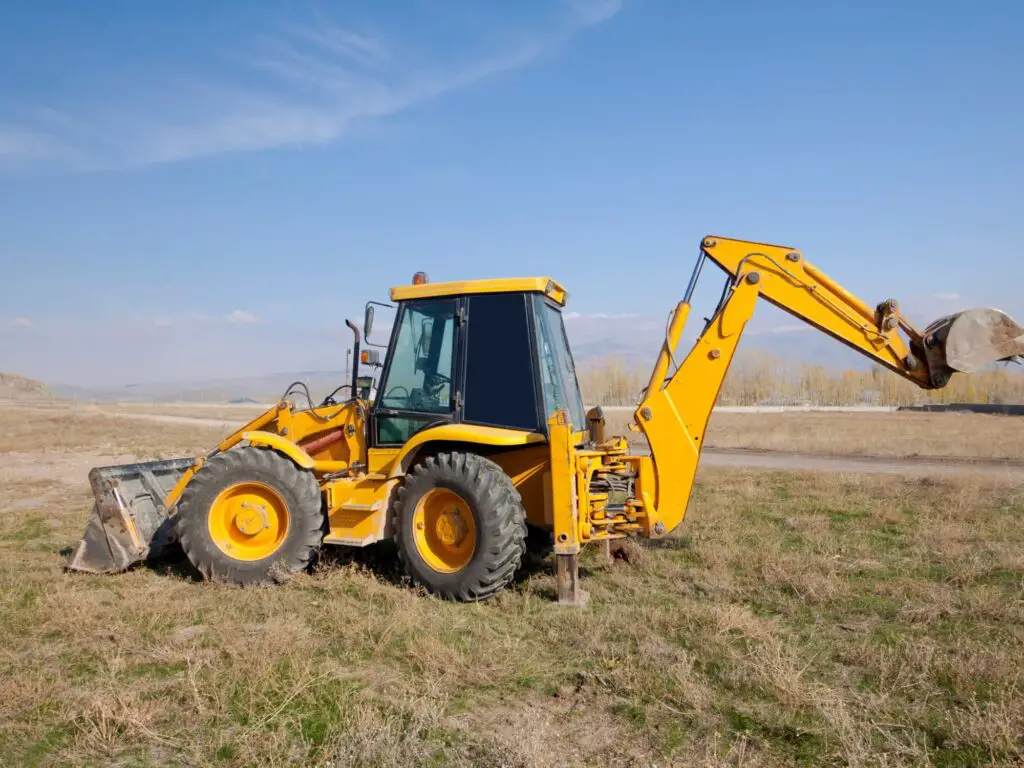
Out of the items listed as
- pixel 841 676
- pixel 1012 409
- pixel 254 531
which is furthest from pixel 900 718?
pixel 1012 409

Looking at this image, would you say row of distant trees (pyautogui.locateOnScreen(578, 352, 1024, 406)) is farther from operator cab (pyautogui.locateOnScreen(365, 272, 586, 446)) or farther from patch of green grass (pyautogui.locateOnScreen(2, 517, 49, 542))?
operator cab (pyautogui.locateOnScreen(365, 272, 586, 446))

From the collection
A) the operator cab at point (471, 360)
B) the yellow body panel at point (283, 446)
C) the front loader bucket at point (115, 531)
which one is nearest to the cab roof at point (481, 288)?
the operator cab at point (471, 360)

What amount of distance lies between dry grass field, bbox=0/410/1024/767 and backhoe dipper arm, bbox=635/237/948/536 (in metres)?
0.98

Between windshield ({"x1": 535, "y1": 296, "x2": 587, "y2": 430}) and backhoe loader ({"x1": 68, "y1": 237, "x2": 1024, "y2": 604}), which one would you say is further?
windshield ({"x1": 535, "y1": 296, "x2": 587, "y2": 430})

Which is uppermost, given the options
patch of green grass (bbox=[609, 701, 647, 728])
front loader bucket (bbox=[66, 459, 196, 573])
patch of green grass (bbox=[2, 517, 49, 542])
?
front loader bucket (bbox=[66, 459, 196, 573])

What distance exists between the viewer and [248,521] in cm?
677

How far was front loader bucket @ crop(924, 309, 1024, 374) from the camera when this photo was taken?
5.82m

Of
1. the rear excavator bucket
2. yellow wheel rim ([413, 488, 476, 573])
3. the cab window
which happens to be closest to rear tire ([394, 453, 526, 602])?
yellow wheel rim ([413, 488, 476, 573])

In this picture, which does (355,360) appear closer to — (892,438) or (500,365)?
(500,365)

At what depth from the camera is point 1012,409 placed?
134ft

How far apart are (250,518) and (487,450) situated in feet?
7.47

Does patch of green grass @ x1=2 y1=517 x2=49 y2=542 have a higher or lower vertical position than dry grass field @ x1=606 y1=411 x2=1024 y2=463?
higher

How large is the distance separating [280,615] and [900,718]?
4.25m

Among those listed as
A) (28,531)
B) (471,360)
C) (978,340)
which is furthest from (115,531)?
(978,340)
